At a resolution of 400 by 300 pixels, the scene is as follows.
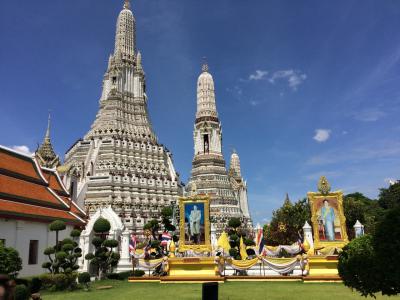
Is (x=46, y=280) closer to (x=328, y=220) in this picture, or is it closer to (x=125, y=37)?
(x=328, y=220)

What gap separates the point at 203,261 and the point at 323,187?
9.86 metres

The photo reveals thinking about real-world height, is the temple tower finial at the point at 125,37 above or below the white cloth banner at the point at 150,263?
above

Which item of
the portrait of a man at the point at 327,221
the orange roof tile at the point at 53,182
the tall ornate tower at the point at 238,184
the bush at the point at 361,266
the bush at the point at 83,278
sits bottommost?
the bush at the point at 83,278

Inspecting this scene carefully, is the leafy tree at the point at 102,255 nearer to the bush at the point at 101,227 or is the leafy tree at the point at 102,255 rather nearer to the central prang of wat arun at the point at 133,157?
the bush at the point at 101,227

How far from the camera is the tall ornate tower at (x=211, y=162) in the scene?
211 feet

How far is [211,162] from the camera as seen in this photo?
2729 inches

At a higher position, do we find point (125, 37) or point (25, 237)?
point (125, 37)

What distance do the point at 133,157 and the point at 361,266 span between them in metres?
51.8

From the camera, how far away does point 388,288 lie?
914 centimetres

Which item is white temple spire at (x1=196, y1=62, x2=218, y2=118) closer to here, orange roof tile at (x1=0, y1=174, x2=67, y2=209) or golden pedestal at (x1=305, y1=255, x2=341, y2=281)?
orange roof tile at (x1=0, y1=174, x2=67, y2=209)

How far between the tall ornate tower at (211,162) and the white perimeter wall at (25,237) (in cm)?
4056

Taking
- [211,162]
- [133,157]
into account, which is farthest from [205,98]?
[133,157]

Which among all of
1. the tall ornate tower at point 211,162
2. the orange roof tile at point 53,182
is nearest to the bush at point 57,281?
the orange roof tile at point 53,182

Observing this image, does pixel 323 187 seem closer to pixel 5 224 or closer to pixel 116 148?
pixel 5 224
